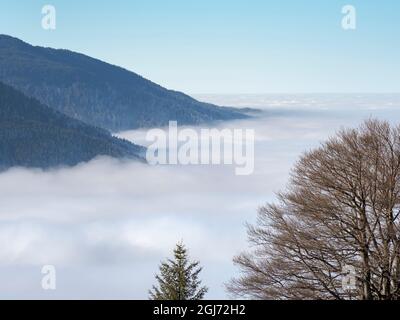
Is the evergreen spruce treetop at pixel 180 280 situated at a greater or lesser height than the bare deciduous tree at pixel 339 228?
lesser

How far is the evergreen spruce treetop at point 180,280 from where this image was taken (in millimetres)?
32281

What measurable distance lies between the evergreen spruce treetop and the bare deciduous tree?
11.7m

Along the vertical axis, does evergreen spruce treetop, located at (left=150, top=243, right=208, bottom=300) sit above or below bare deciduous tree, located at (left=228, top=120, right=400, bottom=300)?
below

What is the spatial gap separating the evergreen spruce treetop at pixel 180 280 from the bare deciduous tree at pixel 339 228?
11665 millimetres

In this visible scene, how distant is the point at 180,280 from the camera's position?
32.7m

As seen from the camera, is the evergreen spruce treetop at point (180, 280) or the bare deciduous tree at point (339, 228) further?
the evergreen spruce treetop at point (180, 280)

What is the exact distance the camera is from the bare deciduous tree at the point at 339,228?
63.1ft

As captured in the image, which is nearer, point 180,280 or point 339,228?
point 339,228

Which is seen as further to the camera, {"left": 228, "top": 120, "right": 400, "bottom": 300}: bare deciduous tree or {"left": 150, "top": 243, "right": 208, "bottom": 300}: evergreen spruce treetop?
{"left": 150, "top": 243, "right": 208, "bottom": 300}: evergreen spruce treetop

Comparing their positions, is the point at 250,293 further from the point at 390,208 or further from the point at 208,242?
the point at 208,242

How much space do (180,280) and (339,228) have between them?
1504 cm

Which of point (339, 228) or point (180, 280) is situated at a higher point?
point (339, 228)

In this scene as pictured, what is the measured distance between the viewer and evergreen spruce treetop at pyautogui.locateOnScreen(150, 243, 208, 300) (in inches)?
1271
